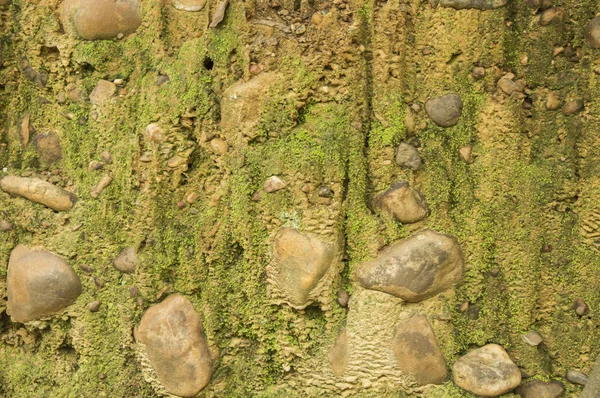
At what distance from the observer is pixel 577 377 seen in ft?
7.48

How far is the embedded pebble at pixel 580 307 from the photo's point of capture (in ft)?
7.48

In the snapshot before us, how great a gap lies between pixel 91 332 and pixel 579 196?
5.52ft

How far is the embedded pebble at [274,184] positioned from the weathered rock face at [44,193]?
73cm

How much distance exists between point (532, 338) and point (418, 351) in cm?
37

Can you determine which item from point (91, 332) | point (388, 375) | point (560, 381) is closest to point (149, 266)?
point (91, 332)

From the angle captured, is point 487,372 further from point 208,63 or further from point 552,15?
point 208,63

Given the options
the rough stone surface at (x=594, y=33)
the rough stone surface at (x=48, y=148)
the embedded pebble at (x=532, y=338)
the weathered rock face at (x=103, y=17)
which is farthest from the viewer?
the rough stone surface at (x=48, y=148)

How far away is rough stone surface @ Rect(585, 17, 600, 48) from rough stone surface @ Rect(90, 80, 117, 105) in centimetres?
156

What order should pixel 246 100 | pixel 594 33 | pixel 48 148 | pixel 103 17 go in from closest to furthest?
pixel 594 33 < pixel 246 100 < pixel 103 17 < pixel 48 148

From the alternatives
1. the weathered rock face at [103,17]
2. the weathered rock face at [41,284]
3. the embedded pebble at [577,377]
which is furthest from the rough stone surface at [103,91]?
the embedded pebble at [577,377]

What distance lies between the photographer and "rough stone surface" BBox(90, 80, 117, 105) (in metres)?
2.50

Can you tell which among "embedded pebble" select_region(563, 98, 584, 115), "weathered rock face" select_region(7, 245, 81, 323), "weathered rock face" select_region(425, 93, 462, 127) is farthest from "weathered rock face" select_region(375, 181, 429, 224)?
"weathered rock face" select_region(7, 245, 81, 323)

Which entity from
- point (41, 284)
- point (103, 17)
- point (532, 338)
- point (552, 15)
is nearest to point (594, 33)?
point (552, 15)

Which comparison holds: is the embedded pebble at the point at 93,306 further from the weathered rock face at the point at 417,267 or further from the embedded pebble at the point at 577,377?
the embedded pebble at the point at 577,377
